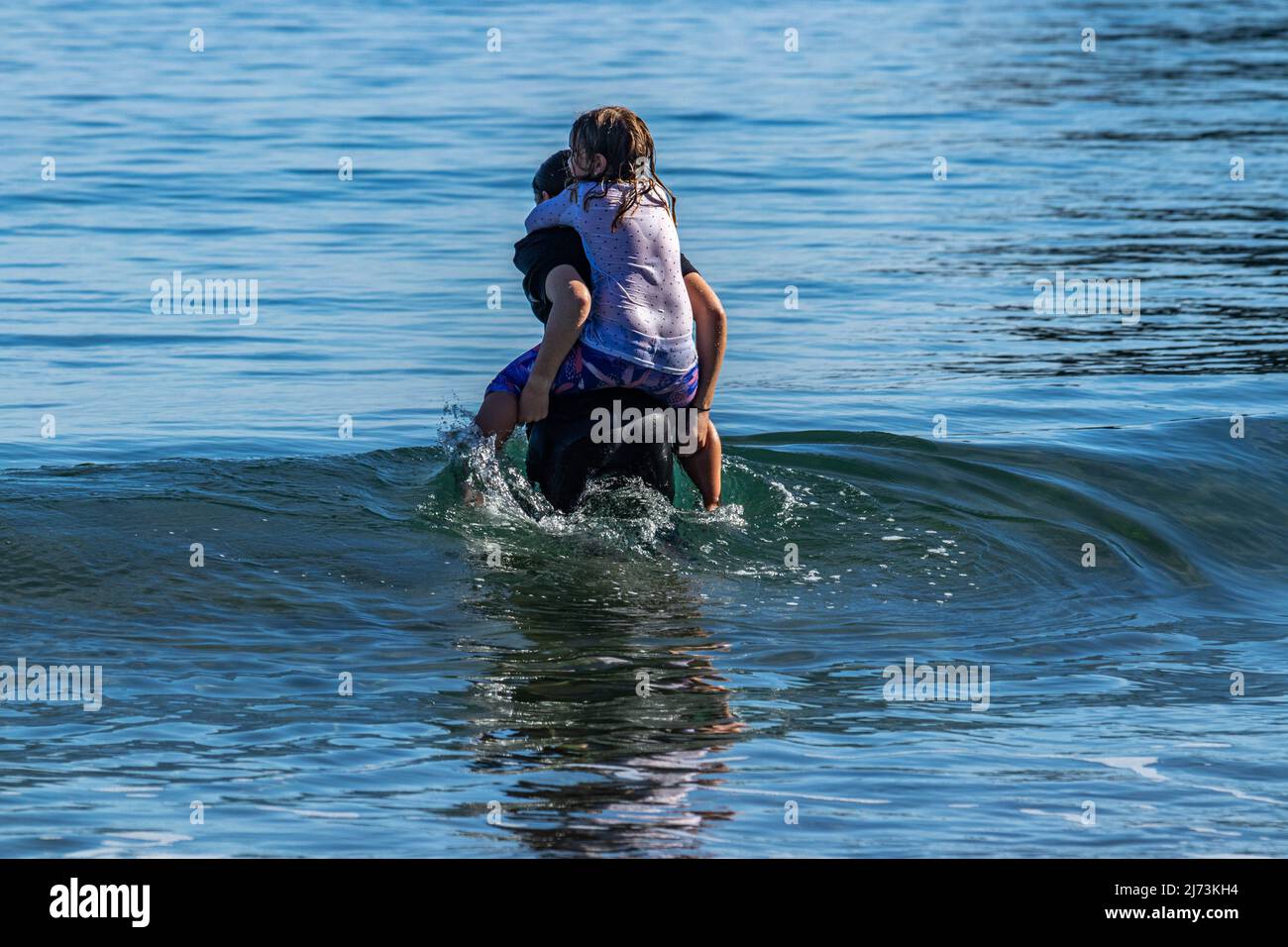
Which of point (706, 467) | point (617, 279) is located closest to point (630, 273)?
point (617, 279)

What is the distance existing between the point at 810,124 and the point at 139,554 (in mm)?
16939

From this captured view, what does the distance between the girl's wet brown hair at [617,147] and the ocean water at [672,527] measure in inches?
49.0

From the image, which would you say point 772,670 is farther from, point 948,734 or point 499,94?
point 499,94

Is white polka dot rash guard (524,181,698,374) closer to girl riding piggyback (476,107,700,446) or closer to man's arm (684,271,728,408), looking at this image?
girl riding piggyback (476,107,700,446)

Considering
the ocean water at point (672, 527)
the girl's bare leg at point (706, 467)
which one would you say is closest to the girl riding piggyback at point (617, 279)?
the girl's bare leg at point (706, 467)

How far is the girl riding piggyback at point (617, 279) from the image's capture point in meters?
6.89

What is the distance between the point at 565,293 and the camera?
22.6 ft

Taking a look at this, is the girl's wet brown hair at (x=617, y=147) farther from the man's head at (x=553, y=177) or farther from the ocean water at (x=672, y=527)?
the ocean water at (x=672, y=527)

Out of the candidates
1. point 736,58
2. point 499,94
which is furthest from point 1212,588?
point 736,58

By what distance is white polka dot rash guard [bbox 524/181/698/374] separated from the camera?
694 cm

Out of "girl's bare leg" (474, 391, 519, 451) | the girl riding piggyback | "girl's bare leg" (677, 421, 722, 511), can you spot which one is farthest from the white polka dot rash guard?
"girl's bare leg" (677, 421, 722, 511)

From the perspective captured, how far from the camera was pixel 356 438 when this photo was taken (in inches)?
393

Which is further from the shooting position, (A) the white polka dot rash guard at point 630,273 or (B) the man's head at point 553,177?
(B) the man's head at point 553,177
